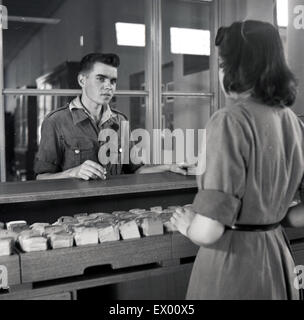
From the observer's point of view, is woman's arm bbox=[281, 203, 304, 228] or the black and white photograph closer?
the black and white photograph

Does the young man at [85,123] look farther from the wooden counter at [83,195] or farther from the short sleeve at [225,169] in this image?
the short sleeve at [225,169]

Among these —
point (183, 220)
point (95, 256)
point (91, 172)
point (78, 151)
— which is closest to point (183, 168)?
point (91, 172)

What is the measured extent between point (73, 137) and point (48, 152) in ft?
0.83

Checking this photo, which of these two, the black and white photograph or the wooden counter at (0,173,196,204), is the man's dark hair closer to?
the black and white photograph

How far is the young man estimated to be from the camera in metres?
3.08

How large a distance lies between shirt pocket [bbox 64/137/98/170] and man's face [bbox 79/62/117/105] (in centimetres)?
32

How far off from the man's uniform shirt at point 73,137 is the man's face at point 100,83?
0.11 m

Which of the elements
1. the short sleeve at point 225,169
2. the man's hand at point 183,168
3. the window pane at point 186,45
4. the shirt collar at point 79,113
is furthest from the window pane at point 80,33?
the short sleeve at point 225,169

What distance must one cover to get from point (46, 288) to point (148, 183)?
661 mm

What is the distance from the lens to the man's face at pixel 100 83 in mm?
3227

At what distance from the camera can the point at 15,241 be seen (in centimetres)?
164

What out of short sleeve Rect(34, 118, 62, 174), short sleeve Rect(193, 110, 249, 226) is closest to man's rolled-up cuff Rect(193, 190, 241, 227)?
short sleeve Rect(193, 110, 249, 226)

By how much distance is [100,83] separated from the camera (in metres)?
3.26
